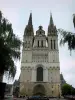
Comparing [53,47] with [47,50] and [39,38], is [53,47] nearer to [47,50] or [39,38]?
[47,50]

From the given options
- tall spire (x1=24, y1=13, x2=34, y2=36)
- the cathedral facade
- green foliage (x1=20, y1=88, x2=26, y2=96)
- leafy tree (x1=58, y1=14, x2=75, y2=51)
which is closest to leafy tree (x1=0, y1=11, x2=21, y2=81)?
leafy tree (x1=58, y1=14, x2=75, y2=51)

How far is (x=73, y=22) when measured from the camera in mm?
13695

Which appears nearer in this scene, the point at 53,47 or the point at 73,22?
the point at 73,22

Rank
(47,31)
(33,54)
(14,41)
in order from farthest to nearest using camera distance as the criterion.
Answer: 1. (47,31)
2. (33,54)
3. (14,41)

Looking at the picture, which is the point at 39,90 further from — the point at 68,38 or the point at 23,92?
the point at 68,38

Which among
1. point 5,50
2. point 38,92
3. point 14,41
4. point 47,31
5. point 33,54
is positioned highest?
point 47,31

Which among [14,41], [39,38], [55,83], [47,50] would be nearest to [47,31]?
[39,38]

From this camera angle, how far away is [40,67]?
186 feet

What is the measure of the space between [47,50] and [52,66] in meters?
6.00

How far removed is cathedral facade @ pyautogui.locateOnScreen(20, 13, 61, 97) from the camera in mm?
53906

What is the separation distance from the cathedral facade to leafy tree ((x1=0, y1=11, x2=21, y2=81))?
36301 mm

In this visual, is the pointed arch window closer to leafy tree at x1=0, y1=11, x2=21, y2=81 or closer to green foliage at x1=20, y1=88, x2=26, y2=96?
green foliage at x1=20, y1=88, x2=26, y2=96

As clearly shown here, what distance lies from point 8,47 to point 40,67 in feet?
143

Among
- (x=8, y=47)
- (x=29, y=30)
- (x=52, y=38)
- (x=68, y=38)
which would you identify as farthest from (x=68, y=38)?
(x=29, y=30)
